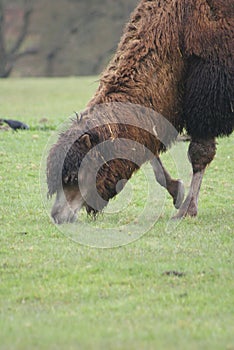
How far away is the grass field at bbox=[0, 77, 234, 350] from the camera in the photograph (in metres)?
5.07

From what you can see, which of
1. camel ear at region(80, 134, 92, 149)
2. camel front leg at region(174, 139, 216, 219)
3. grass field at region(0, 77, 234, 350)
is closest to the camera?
grass field at region(0, 77, 234, 350)

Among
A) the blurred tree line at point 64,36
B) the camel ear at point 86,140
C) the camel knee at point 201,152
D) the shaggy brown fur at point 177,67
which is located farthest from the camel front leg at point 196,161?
the blurred tree line at point 64,36

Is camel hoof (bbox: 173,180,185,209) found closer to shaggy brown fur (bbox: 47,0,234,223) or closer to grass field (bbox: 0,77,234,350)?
grass field (bbox: 0,77,234,350)

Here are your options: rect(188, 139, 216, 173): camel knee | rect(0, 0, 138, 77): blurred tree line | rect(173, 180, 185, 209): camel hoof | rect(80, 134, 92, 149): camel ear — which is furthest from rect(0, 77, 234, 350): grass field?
rect(0, 0, 138, 77): blurred tree line

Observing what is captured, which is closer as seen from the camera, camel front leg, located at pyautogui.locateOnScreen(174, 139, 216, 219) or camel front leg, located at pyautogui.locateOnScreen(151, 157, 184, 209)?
camel front leg, located at pyautogui.locateOnScreen(174, 139, 216, 219)

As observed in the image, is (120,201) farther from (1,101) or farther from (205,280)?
(1,101)

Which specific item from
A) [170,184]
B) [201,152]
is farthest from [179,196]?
[201,152]

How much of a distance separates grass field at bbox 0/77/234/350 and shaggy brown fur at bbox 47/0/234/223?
2.99ft

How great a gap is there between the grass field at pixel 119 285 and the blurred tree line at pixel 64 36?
143ft

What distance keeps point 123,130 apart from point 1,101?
19.8 metres

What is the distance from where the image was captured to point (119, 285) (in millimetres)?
6207

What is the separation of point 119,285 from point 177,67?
3009 millimetres

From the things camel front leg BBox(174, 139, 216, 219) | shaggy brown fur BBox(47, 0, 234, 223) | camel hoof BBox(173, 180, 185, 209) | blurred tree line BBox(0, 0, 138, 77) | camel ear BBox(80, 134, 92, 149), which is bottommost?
blurred tree line BBox(0, 0, 138, 77)

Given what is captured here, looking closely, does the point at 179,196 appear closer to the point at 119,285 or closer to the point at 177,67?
the point at 177,67
